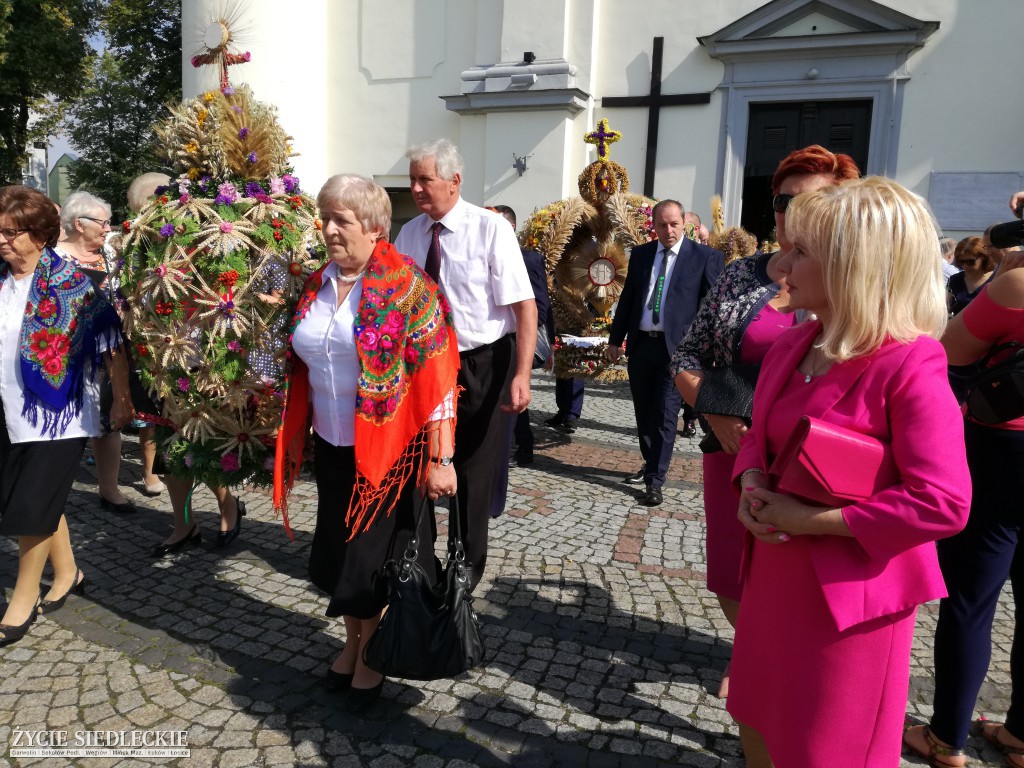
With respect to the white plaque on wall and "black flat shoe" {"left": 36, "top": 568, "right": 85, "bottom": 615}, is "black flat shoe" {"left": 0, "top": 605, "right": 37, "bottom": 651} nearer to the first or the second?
"black flat shoe" {"left": 36, "top": 568, "right": 85, "bottom": 615}

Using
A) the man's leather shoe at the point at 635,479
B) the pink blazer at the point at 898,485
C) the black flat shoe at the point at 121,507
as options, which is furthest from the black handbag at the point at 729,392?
the black flat shoe at the point at 121,507

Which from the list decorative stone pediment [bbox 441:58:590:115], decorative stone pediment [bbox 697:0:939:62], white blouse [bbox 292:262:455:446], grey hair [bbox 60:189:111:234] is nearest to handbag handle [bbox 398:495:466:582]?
white blouse [bbox 292:262:455:446]

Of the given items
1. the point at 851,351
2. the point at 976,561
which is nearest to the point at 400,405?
the point at 851,351

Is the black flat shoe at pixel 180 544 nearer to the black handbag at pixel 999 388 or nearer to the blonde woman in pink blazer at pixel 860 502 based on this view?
the blonde woman in pink blazer at pixel 860 502

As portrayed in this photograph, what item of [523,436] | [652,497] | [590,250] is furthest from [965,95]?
[652,497]

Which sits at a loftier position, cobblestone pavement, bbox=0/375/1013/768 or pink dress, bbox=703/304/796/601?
pink dress, bbox=703/304/796/601

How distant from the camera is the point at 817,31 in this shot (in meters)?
11.7

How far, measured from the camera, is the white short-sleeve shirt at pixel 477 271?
141 inches

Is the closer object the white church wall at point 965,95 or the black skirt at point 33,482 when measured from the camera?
the black skirt at point 33,482

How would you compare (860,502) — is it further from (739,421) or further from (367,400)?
(367,400)

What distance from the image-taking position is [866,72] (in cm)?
1154

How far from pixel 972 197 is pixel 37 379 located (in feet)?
38.4

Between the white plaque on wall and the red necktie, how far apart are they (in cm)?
979

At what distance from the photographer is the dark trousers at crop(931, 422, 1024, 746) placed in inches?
97.3
